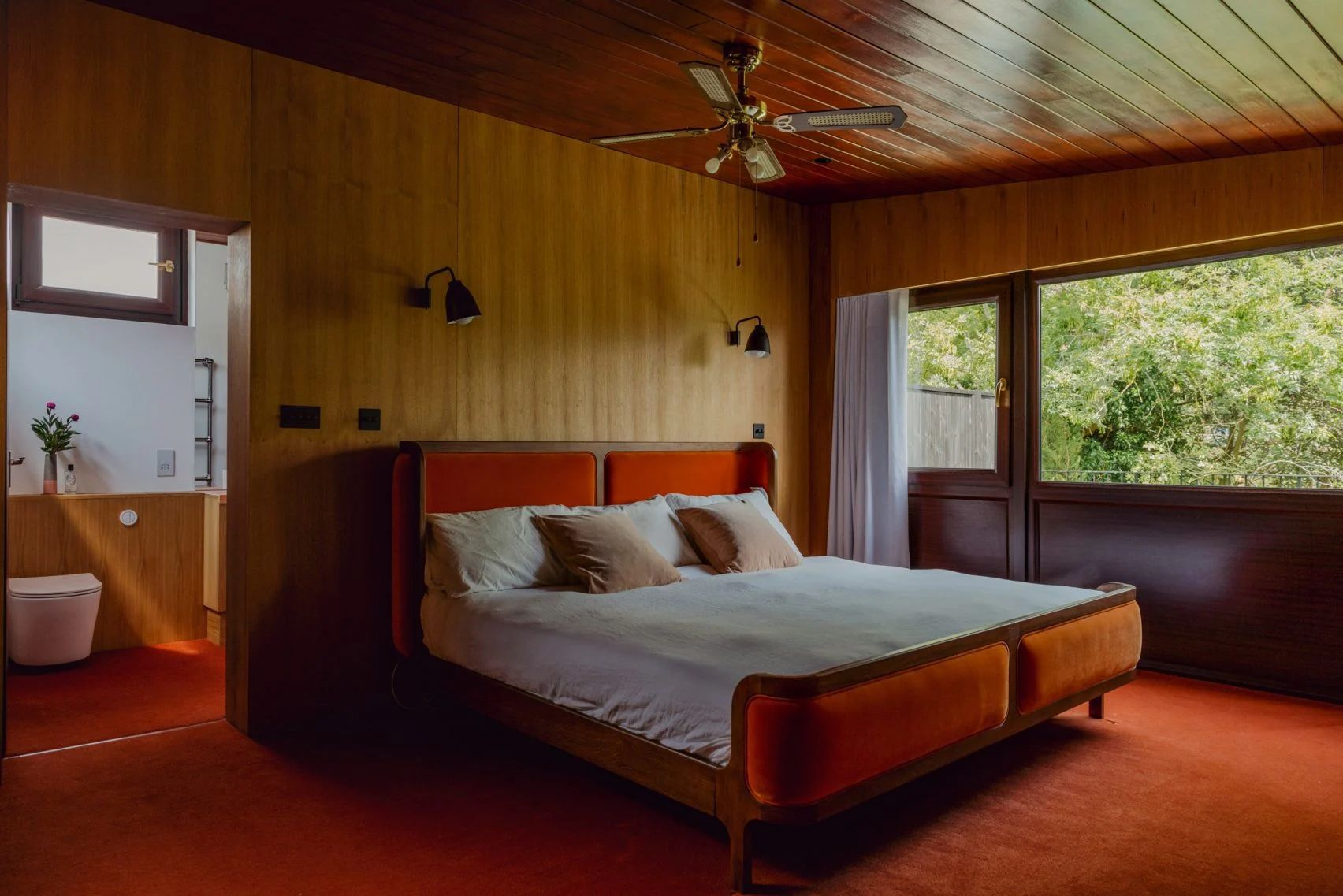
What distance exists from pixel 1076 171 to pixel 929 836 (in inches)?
140

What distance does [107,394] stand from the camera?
198 inches

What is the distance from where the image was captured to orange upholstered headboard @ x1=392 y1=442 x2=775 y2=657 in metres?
3.62

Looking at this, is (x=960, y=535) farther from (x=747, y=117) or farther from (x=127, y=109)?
(x=127, y=109)

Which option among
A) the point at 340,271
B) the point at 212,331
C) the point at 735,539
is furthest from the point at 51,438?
the point at 735,539

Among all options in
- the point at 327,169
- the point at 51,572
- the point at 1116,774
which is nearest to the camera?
the point at 1116,774

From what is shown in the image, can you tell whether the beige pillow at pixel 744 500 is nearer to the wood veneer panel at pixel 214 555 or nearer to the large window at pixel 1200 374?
the large window at pixel 1200 374

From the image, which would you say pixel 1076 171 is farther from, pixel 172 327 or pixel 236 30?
pixel 172 327

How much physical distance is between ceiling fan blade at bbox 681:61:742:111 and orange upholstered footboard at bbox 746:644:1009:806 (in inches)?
73.9

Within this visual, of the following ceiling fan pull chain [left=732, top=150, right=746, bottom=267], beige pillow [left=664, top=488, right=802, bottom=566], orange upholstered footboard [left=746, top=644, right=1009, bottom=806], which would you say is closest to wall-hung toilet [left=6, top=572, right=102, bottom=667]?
beige pillow [left=664, top=488, right=802, bottom=566]

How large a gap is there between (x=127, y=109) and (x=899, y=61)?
280cm

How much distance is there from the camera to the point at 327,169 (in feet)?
11.9

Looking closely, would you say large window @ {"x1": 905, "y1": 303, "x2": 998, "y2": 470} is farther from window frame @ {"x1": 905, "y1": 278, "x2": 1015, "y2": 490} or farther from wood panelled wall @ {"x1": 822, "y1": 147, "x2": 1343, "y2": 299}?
wood panelled wall @ {"x1": 822, "y1": 147, "x2": 1343, "y2": 299}

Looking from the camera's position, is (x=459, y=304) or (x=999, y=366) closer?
(x=459, y=304)

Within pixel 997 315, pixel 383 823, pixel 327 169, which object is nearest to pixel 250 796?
pixel 383 823
